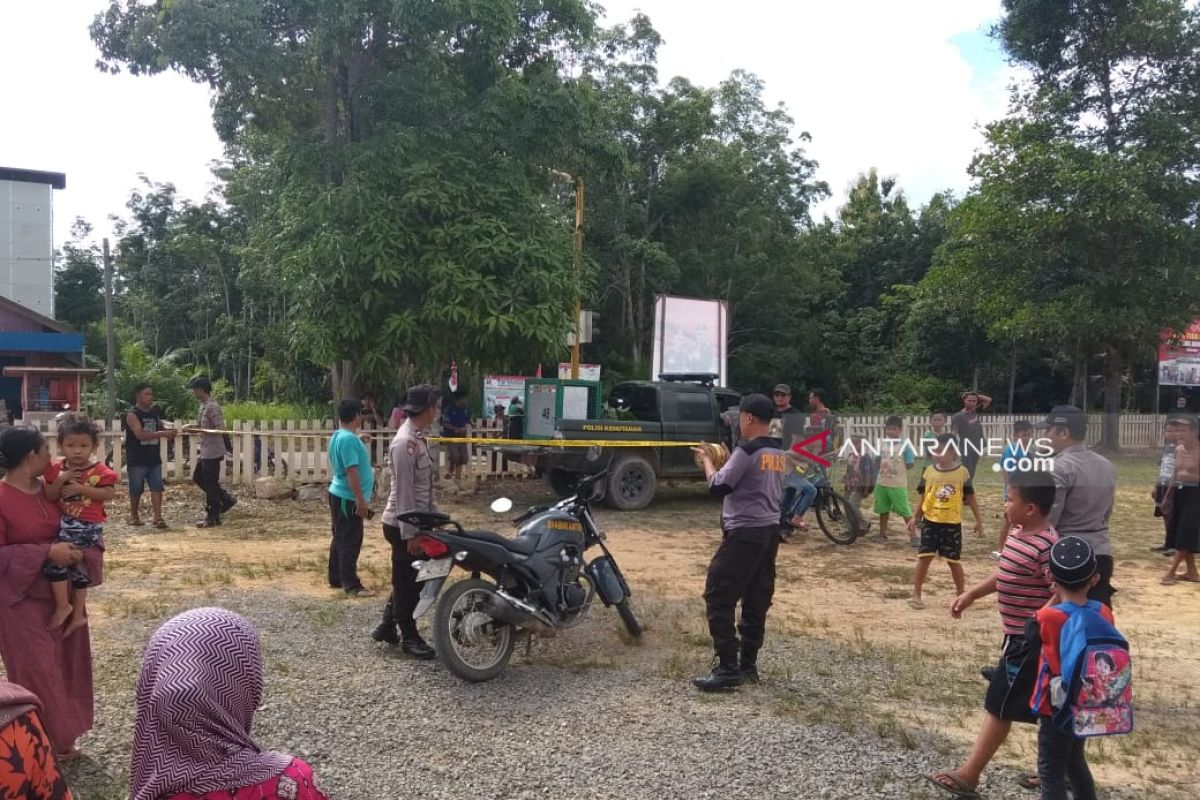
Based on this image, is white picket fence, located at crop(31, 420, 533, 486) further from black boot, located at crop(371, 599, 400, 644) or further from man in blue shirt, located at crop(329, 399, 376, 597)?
black boot, located at crop(371, 599, 400, 644)

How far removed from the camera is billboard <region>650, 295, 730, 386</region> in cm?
1695

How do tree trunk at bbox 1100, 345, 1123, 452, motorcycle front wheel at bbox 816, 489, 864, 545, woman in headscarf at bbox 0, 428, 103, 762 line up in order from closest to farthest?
woman in headscarf at bbox 0, 428, 103, 762, motorcycle front wheel at bbox 816, 489, 864, 545, tree trunk at bbox 1100, 345, 1123, 452

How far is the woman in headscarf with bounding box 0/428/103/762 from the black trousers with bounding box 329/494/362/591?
2.92m

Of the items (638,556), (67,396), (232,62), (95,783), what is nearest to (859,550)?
(638,556)

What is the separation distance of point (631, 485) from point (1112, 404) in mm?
19387

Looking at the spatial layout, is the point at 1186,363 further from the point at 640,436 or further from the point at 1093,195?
the point at 640,436

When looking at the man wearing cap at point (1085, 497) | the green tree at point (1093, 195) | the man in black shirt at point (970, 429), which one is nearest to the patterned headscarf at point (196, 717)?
the man wearing cap at point (1085, 497)

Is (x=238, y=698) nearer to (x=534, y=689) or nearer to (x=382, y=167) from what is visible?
(x=534, y=689)

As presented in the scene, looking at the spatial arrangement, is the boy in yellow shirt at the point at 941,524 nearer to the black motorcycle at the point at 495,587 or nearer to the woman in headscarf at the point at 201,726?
the black motorcycle at the point at 495,587

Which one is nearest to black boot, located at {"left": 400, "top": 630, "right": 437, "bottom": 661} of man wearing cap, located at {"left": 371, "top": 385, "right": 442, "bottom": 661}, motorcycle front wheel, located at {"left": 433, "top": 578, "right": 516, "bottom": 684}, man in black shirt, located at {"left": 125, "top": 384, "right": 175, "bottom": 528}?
man wearing cap, located at {"left": 371, "top": 385, "right": 442, "bottom": 661}

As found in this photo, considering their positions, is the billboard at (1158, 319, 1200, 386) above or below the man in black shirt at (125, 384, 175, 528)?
above

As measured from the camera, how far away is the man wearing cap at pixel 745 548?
478cm

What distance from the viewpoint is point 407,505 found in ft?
17.9

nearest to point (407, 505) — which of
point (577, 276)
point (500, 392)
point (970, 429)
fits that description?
point (970, 429)
